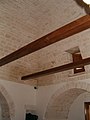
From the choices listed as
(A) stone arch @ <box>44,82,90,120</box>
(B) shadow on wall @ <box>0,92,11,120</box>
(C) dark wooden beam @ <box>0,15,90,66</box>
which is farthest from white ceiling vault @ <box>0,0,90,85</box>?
(C) dark wooden beam @ <box>0,15,90,66</box>

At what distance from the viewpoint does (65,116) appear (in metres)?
5.77

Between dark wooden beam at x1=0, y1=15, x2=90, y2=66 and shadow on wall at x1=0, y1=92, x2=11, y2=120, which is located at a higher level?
dark wooden beam at x1=0, y1=15, x2=90, y2=66

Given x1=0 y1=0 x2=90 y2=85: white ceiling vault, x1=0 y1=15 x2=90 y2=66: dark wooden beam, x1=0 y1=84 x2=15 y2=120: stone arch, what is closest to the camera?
x1=0 y1=15 x2=90 y2=66: dark wooden beam

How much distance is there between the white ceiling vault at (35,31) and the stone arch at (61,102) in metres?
0.37

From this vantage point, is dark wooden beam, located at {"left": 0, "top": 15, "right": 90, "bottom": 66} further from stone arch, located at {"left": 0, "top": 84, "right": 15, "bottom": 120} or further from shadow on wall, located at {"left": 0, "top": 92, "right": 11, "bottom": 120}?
shadow on wall, located at {"left": 0, "top": 92, "right": 11, "bottom": 120}

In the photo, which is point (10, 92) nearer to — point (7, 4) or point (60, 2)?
point (7, 4)

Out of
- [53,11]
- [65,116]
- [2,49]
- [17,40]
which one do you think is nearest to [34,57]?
[17,40]

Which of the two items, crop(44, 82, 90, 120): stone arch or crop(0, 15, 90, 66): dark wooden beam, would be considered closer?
crop(0, 15, 90, 66): dark wooden beam

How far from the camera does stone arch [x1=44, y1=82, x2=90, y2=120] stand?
5.15 meters

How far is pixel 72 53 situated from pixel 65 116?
6.59ft

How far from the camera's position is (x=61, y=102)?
559 cm

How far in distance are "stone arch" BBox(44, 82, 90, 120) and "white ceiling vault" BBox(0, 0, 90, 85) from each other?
37 centimetres

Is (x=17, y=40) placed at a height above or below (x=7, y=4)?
below

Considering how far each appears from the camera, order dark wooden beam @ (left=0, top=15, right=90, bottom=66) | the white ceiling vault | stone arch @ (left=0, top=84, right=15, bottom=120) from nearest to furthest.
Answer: dark wooden beam @ (left=0, top=15, right=90, bottom=66)
stone arch @ (left=0, top=84, right=15, bottom=120)
the white ceiling vault
